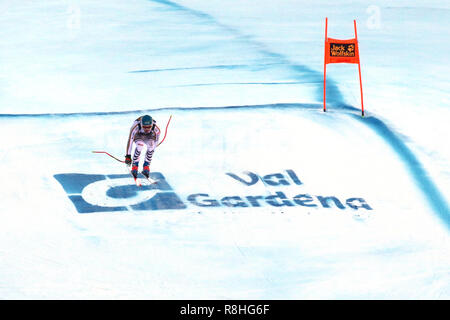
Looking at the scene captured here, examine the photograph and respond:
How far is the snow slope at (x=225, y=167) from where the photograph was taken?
747 centimetres

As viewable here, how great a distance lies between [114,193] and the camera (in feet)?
29.3

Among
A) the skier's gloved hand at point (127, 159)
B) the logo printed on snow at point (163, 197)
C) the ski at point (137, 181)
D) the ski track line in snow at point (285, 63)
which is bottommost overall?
the logo printed on snow at point (163, 197)

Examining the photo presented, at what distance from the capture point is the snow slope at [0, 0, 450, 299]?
747 cm

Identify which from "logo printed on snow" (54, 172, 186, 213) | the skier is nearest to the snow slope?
"logo printed on snow" (54, 172, 186, 213)

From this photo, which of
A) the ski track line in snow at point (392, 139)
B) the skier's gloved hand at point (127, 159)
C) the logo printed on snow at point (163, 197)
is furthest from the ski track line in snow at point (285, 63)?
the skier's gloved hand at point (127, 159)

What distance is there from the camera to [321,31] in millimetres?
16047

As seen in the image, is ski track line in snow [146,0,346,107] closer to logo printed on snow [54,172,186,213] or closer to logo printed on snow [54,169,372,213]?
logo printed on snow [54,169,372,213]

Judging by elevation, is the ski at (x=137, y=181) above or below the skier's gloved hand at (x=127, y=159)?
below

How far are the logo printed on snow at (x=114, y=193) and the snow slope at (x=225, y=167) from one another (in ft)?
0.09

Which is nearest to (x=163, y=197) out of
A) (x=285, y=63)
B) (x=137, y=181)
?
(x=137, y=181)

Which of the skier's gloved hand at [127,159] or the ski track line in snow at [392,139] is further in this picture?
the skier's gloved hand at [127,159]

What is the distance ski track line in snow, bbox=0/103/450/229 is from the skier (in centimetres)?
255

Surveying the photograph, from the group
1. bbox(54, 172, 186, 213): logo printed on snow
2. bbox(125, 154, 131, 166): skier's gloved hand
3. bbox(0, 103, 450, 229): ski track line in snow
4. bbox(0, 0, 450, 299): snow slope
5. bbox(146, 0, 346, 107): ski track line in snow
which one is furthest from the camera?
bbox(146, 0, 346, 107): ski track line in snow

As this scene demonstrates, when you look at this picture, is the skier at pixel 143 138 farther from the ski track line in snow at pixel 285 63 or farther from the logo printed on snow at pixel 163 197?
the ski track line in snow at pixel 285 63
